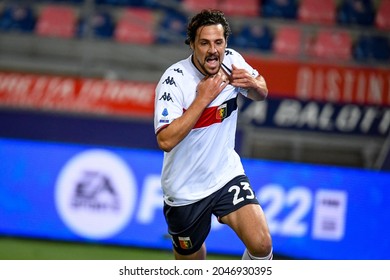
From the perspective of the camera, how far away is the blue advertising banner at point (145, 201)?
8.79 meters

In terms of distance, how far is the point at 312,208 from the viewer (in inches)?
349

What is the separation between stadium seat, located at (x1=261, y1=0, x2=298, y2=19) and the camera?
13.8m

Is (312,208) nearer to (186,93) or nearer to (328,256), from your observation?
(328,256)

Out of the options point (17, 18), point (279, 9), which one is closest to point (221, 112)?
point (279, 9)

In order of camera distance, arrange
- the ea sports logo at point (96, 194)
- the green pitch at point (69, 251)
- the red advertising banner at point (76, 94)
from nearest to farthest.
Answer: the green pitch at point (69, 251) < the ea sports logo at point (96, 194) < the red advertising banner at point (76, 94)

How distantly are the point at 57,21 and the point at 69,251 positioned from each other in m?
5.82

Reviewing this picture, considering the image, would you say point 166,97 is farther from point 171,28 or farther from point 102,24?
point 102,24

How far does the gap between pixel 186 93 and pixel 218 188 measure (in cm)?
72

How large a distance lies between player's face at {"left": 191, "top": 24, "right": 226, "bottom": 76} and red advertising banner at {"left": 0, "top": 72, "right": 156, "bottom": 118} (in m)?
6.28

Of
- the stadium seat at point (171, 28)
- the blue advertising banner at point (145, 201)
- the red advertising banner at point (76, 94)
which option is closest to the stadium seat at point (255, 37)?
the stadium seat at point (171, 28)

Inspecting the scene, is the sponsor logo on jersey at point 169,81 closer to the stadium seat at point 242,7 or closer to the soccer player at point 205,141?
the soccer player at point 205,141

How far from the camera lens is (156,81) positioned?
12.4 metres

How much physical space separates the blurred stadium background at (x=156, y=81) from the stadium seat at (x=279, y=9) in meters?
0.02
